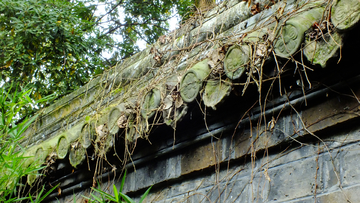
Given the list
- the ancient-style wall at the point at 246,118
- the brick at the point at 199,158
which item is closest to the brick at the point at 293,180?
the ancient-style wall at the point at 246,118

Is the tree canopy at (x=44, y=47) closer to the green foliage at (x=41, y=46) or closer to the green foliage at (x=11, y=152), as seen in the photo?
the green foliage at (x=41, y=46)

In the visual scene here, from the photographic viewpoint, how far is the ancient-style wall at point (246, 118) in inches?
70.1

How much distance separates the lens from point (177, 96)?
235 cm

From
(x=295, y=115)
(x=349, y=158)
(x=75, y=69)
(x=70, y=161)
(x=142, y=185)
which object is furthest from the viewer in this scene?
(x=75, y=69)

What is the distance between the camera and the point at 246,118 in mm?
2244

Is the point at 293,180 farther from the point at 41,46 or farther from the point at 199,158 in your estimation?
the point at 41,46

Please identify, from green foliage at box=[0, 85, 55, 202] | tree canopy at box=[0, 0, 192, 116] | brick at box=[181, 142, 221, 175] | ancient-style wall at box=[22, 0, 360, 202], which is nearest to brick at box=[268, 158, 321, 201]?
ancient-style wall at box=[22, 0, 360, 202]

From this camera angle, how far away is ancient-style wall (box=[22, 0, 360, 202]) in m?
1.78

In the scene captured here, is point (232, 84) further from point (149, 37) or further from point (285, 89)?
point (149, 37)

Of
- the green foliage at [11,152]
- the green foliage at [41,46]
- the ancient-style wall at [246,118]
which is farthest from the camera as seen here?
the green foliage at [41,46]

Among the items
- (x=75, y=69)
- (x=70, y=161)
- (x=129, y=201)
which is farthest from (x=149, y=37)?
(x=129, y=201)

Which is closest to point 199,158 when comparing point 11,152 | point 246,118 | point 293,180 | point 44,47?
point 246,118

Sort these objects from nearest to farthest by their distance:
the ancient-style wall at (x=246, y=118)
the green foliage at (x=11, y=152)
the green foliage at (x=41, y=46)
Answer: the ancient-style wall at (x=246, y=118) → the green foliage at (x=11, y=152) → the green foliage at (x=41, y=46)

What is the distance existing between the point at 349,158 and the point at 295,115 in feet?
1.22
